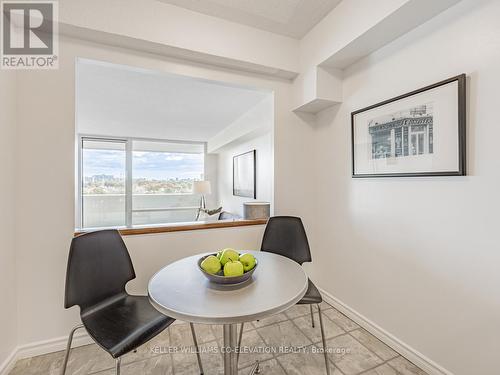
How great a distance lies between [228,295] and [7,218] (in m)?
1.56

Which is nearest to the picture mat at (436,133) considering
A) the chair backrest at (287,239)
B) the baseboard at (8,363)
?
the chair backrest at (287,239)

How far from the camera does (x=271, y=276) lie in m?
1.23

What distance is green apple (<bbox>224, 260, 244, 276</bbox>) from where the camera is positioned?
110 cm

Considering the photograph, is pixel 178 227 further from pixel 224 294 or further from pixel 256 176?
pixel 256 176

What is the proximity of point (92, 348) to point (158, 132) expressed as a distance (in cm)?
422

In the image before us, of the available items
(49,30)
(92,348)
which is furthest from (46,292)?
(49,30)

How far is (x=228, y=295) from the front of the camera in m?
1.03

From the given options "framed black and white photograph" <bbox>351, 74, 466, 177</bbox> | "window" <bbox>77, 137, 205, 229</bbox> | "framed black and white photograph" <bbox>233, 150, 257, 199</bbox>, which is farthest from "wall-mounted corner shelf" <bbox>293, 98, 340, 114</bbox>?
"window" <bbox>77, 137, 205, 229</bbox>

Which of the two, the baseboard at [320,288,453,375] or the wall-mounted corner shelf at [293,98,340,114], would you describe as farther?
the wall-mounted corner shelf at [293,98,340,114]

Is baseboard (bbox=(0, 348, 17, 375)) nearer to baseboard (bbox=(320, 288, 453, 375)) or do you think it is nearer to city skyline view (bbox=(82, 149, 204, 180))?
baseboard (bbox=(320, 288, 453, 375))

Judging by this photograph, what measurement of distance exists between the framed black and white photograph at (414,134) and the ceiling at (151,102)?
43.7 inches

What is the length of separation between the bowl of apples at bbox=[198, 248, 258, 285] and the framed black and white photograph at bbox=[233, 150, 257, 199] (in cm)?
290

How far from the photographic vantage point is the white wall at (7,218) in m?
1.45

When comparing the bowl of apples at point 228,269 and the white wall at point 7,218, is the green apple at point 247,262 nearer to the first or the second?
the bowl of apples at point 228,269
